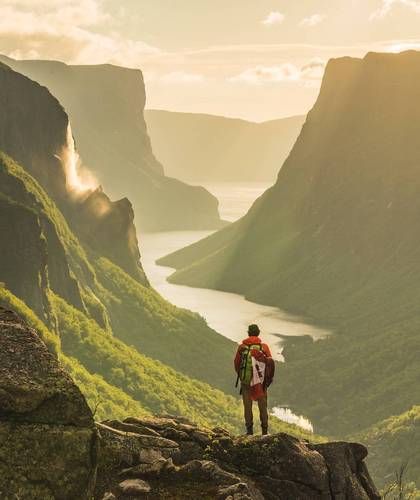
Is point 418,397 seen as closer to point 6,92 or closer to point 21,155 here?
point 21,155

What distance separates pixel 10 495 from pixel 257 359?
1140cm

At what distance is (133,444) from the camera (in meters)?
25.5

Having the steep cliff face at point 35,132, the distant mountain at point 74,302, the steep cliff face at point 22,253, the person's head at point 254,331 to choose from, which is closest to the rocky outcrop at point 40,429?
the person's head at point 254,331

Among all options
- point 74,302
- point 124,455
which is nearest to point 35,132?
point 74,302

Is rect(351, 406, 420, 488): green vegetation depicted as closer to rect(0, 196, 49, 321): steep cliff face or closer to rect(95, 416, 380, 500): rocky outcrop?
rect(0, 196, 49, 321): steep cliff face

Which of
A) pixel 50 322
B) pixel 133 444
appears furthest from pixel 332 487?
pixel 50 322

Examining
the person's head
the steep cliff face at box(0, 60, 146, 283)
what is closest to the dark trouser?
the person's head

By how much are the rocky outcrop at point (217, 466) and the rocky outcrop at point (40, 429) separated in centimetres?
190

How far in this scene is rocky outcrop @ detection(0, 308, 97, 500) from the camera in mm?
20219

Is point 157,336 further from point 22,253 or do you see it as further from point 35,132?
point 22,253

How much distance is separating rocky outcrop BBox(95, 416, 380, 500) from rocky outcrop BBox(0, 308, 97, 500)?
190 centimetres

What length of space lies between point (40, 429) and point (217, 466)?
6.96m

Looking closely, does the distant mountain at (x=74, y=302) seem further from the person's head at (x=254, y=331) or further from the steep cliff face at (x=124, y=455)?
the steep cliff face at (x=124, y=455)

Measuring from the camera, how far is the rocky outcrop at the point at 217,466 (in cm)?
2383
